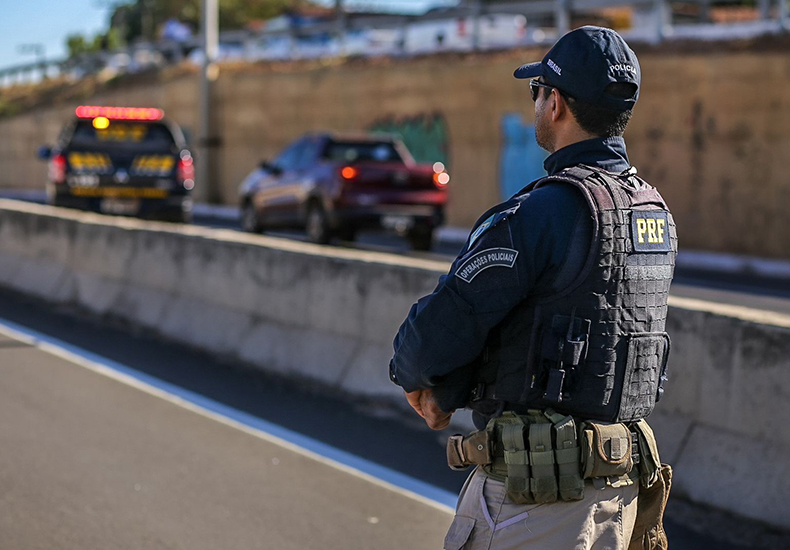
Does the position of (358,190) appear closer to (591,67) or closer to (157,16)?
(591,67)

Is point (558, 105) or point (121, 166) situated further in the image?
point (121, 166)

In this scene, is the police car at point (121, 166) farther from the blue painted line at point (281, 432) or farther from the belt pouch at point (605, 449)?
the belt pouch at point (605, 449)

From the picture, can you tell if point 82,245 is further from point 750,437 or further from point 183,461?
point 750,437

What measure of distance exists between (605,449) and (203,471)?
3926 mm

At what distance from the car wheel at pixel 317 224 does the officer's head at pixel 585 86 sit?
1652 cm

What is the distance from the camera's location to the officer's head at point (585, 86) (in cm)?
284

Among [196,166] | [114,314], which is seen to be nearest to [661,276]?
[114,314]

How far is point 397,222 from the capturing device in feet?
62.4

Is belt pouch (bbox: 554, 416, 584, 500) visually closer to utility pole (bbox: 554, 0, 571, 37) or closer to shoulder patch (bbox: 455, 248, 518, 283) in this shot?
shoulder patch (bbox: 455, 248, 518, 283)

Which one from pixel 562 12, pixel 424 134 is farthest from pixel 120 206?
pixel 424 134

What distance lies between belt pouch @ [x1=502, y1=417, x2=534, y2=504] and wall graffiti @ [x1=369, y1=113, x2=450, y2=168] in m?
26.2

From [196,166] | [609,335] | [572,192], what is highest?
[572,192]

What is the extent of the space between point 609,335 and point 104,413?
5423mm

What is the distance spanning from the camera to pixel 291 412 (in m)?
7.92
